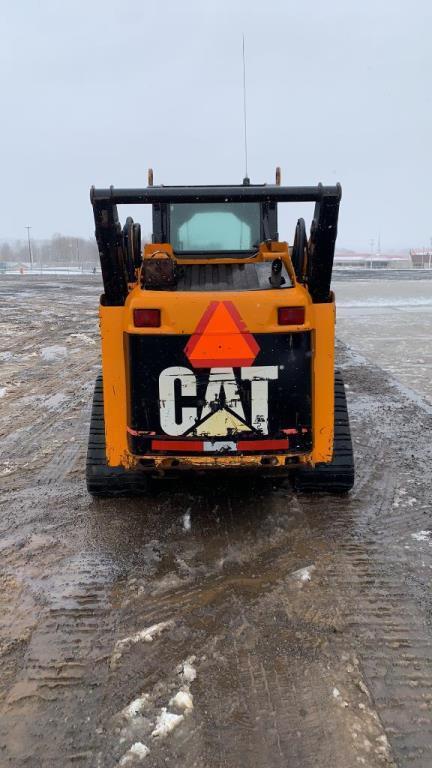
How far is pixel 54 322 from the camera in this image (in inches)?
609

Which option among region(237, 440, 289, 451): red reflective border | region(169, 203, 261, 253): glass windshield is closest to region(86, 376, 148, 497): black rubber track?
region(237, 440, 289, 451): red reflective border

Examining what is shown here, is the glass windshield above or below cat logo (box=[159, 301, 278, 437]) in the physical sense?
above

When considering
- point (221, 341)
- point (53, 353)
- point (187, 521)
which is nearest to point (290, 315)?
point (221, 341)

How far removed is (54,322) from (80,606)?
44.1ft

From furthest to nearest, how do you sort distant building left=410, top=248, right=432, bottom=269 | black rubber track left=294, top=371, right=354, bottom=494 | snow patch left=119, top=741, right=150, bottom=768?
distant building left=410, top=248, right=432, bottom=269, black rubber track left=294, top=371, right=354, bottom=494, snow patch left=119, top=741, right=150, bottom=768

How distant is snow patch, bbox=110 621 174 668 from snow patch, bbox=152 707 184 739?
15.0 inches

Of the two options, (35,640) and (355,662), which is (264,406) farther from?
(35,640)

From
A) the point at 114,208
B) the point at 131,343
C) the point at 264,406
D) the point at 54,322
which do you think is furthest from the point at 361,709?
the point at 54,322

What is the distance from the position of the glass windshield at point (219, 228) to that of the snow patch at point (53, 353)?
5844mm

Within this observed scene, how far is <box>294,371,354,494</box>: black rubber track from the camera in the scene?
398 centimetres

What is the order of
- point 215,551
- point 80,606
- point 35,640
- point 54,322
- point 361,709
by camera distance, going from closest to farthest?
1. point 361,709
2. point 35,640
3. point 80,606
4. point 215,551
5. point 54,322

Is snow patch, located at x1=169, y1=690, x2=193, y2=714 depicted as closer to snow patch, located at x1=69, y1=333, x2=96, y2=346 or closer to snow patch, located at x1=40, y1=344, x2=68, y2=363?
snow patch, located at x1=40, y1=344, x2=68, y2=363

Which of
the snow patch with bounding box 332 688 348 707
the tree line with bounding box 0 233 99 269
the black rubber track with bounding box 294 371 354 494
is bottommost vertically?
the snow patch with bounding box 332 688 348 707

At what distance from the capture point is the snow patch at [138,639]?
253 centimetres
